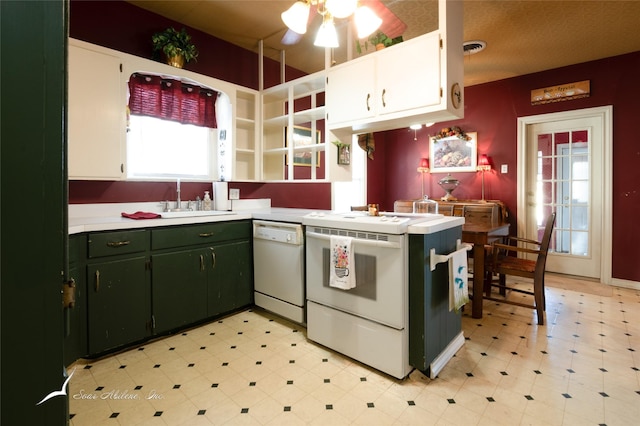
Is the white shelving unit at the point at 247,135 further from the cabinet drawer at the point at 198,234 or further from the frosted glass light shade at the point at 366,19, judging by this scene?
the frosted glass light shade at the point at 366,19

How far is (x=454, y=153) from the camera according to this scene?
202 inches

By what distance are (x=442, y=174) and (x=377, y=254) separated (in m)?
3.81

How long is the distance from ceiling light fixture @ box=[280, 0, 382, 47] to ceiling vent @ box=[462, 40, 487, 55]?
2114 millimetres

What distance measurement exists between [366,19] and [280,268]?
1919 millimetres

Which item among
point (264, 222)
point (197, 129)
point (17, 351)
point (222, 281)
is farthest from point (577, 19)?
point (17, 351)

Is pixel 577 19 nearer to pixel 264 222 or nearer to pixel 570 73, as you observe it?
pixel 570 73

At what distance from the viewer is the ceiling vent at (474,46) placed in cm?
350

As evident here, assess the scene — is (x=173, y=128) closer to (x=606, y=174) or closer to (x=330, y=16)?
(x=330, y=16)

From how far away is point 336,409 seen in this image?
1727 millimetres

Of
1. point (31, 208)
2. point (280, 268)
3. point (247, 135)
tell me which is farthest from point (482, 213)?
point (31, 208)

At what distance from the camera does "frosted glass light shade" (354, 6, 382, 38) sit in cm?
191

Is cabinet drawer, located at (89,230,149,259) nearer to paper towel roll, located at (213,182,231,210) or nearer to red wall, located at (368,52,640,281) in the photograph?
paper towel roll, located at (213,182,231,210)

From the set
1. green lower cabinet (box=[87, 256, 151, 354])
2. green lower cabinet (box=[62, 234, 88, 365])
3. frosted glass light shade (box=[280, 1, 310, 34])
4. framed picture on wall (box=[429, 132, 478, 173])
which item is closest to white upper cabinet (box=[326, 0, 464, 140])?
frosted glass light shade (box=[280, 1, 310, 34])

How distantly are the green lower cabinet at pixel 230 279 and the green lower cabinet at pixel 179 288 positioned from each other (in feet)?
A: 0.24
